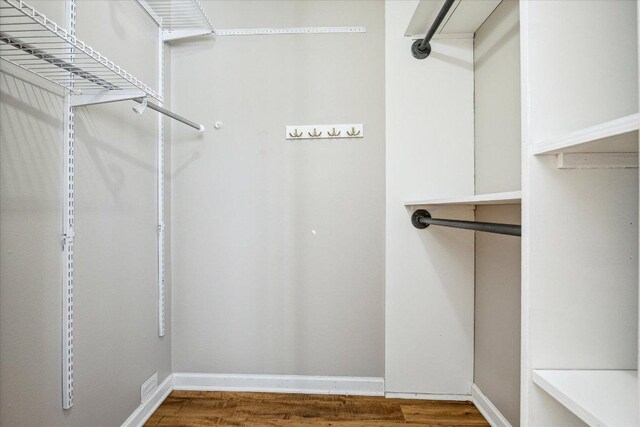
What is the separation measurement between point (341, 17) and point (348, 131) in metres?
0.62

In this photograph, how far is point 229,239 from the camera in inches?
72.2

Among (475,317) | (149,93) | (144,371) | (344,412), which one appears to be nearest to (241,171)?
(149,93)

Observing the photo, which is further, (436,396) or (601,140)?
(436,396)

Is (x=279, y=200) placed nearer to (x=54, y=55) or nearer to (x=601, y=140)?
(x=54, y=55)

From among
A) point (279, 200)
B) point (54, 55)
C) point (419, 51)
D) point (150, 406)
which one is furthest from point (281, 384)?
point (419, 51)

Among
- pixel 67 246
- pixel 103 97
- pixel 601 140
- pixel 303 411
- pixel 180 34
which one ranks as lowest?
pixel 303 411

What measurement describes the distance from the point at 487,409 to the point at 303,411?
0.87 metres

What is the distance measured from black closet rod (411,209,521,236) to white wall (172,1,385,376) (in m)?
0.21

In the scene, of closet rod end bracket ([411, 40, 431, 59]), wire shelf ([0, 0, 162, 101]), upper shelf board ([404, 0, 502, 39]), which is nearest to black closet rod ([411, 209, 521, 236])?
closet rod end bracket ([411, 40, 431, 59])

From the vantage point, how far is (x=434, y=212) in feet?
5.64

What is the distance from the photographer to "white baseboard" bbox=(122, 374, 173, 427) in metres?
1.45

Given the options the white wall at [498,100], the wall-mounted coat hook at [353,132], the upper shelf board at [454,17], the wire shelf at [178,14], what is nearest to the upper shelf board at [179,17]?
the wire shelf at [178,14]

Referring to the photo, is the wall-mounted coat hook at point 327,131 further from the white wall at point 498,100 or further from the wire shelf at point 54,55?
the wire shelf at point 54,55

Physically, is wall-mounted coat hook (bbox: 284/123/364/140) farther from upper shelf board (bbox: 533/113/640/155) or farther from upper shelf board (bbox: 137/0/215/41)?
upper shelf board (bbox: 533/113/640/155)
